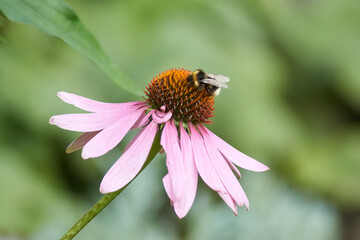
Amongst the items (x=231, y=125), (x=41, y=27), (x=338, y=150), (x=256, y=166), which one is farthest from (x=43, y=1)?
(x=338, y=150)

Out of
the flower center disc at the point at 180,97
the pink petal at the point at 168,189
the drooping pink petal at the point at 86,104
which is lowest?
the pink petal at the point at 168,189

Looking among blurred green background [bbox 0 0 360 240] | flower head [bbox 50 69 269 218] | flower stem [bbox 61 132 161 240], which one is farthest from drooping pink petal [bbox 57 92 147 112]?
blurred green background [bbox 0 0 360 240]

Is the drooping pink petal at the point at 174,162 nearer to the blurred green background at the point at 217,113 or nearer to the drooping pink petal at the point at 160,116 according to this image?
the drooping pink petal at the point at 160,116

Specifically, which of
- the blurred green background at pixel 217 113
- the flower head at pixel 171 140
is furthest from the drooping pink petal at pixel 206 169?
the blurred green background at pixel 217 113

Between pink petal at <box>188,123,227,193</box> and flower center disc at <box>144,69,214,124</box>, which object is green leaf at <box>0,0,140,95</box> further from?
pink petal at <box>188,123,227,193</box>

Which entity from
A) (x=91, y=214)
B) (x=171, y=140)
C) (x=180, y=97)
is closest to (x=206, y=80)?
(x=180, y=97)

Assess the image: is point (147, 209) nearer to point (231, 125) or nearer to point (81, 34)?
point (231, 125)
